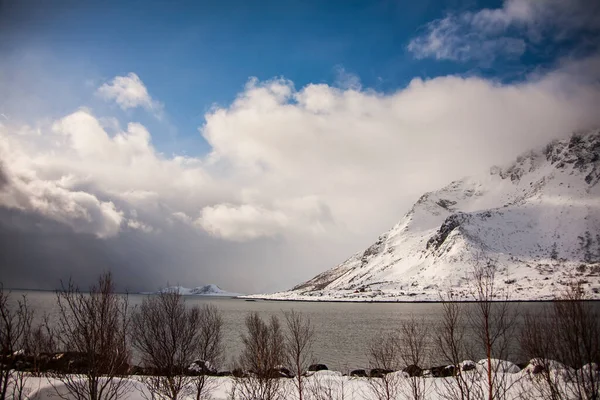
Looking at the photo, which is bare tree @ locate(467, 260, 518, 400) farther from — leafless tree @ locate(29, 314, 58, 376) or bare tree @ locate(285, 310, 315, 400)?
leafless tree @ locate(29, 314, 58, 376)

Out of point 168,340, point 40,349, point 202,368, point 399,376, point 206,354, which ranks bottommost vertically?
point 399,376

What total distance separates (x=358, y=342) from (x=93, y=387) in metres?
59.1

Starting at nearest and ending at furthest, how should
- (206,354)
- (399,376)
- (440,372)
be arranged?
1. (206,354)
2. (399,376)
3. (440,372)

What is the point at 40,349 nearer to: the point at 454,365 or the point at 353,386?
the point at 353,386

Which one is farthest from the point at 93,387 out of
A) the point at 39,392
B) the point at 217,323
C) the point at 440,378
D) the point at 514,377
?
the point at 514,377

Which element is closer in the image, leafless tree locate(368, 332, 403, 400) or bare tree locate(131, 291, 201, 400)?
leafless tree locate(368, 332, 403, 400)

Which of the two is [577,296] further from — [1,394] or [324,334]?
[324,334]

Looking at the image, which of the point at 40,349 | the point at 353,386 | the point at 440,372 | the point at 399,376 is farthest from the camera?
the point at 440,372

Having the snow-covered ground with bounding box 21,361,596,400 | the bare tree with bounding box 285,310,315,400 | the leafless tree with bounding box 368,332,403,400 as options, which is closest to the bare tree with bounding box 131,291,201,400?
the snow-covered ground with bounding box 21,361,596,400

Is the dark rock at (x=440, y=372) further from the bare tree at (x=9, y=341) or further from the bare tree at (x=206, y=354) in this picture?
the bare tree at (x=9, y=341)

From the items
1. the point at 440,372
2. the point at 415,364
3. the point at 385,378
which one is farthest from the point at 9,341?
the point at 440,372

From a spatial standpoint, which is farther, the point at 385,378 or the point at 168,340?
the point at 168,340

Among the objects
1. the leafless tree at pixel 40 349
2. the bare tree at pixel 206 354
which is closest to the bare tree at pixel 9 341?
the leafless tree at pixel 40 349

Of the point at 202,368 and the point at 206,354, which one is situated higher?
the point at 202,368
